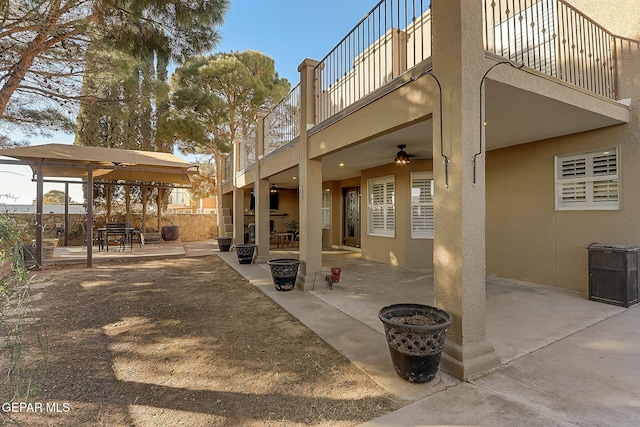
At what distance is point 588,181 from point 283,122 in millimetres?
5915

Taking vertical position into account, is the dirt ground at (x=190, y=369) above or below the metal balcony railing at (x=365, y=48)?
below

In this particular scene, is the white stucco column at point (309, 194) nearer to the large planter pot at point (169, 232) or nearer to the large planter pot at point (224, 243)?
the large planter pot at point (224, 243)

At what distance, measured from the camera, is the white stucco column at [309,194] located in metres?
5.44

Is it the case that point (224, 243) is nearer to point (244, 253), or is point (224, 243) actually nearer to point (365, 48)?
point (244, 253)

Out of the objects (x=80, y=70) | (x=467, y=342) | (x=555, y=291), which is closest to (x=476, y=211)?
(x=467, y=342)

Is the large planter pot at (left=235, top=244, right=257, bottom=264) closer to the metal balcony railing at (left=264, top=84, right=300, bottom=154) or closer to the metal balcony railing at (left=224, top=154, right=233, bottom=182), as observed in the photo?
the metal balcony railing at (left=264, top=84, right=300, bottom=154)

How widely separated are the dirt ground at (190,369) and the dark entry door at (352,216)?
616 cm

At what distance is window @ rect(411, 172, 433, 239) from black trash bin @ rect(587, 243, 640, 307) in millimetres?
3230

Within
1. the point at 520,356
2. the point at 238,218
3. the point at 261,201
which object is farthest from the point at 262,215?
the point at 520,356

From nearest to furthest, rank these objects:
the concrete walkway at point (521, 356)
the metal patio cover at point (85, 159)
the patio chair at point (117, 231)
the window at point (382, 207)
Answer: the concrete walkway at point (521, 356), the metal patio cover at point (85, 159), the window at point (382, 207), the patio chair at point (117, 231)

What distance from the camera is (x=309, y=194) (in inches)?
213

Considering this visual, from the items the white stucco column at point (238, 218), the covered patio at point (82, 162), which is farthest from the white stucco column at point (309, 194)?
the white stucco column at point (238, 218)

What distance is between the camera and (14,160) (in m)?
7.47

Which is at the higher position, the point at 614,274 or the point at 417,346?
the point at 614,274
